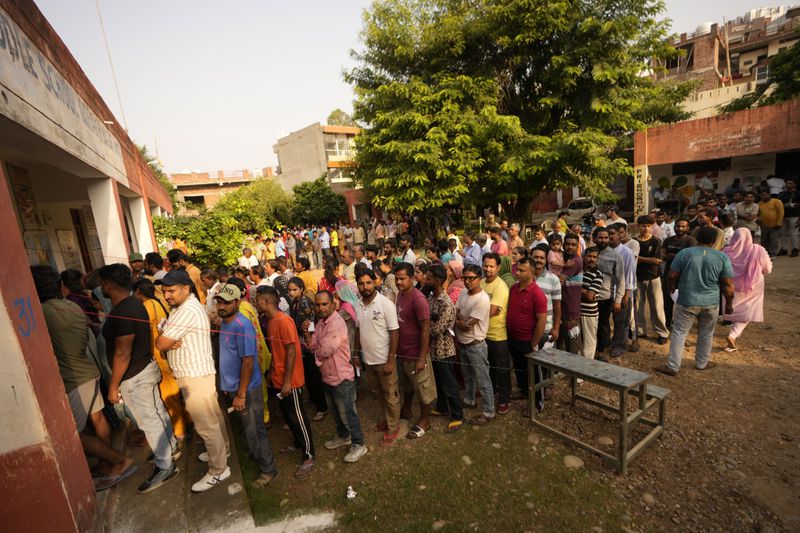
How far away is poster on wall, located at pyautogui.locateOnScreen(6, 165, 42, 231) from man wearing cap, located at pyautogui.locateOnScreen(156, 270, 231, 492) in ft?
17.8

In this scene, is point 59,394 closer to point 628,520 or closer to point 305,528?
point 305,528

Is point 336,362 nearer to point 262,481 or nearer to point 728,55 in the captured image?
point 262,481

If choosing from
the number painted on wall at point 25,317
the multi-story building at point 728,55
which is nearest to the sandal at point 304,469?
the number painted on wall at point 25,317

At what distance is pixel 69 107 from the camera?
15.5 feet

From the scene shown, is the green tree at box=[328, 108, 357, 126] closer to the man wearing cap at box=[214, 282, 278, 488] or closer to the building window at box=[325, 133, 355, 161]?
the building window at box=[325, 133, 355, 161]

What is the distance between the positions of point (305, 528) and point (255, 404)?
109 cm

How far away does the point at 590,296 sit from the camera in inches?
185

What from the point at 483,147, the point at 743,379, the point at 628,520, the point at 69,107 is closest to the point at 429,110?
the point at 483,147

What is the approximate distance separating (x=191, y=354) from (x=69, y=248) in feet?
27.0

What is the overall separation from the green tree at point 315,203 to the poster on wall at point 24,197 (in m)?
22.5

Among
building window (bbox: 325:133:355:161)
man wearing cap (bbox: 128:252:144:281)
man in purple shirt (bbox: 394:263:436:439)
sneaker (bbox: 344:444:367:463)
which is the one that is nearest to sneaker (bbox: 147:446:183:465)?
sneaker (bbox: 344:444:367:463)

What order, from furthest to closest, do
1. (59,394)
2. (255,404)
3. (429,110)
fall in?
(429,110) < (255,404) < (59,394)

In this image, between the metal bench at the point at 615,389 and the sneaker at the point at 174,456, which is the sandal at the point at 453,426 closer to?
the metal bench at the point at 615,389

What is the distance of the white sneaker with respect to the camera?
3.48 m
